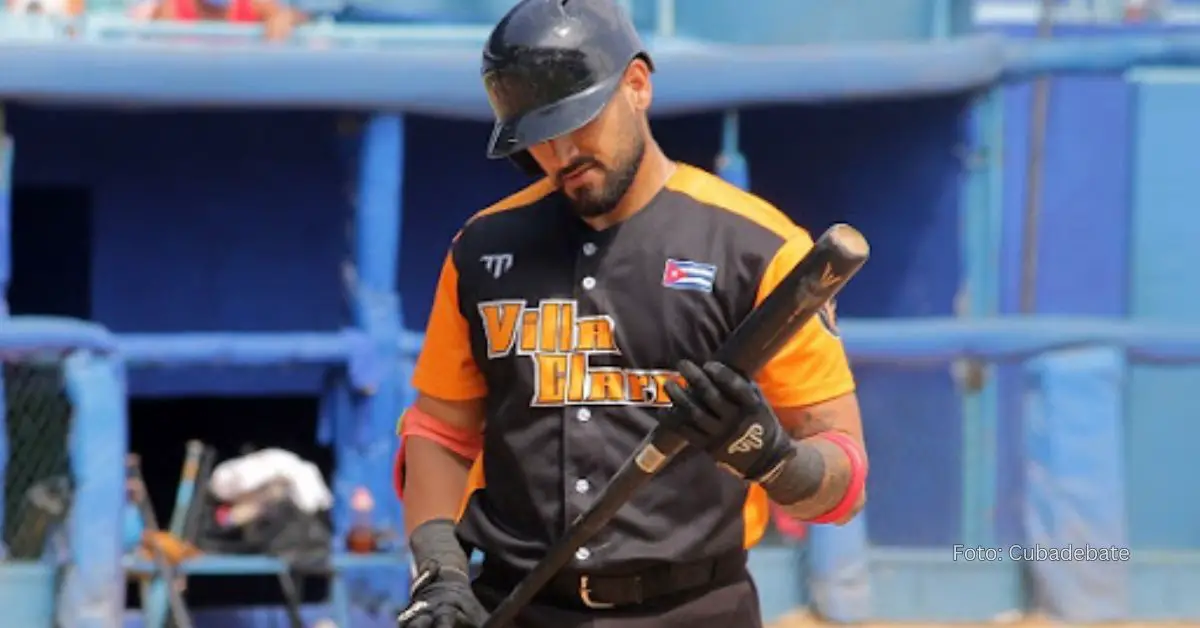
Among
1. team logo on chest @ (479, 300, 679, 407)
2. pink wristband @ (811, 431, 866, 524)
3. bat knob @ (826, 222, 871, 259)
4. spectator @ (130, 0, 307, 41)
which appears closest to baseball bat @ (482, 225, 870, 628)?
bat knob @ (826, 222, 871, 259)

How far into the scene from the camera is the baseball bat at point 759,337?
2.74m

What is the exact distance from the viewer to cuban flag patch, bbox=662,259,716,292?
3088mm

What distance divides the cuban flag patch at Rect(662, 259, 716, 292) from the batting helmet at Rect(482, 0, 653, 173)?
0.91 feet

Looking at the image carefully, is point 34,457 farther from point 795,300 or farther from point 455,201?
point 795,300

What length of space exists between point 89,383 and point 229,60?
1.41 meters

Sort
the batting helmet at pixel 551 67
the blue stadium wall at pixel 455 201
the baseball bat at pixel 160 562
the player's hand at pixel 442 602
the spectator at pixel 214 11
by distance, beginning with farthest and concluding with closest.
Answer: the blue stadium wall at pixel 455 201
the spectator at pixel 214 11
the baseball bat at pixel 160 562
the player's hand at pixel 442 602
the batting helmet at pixel 551 67

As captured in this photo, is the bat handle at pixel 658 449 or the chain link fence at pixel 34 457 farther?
the chain link fence at pixel 34 457

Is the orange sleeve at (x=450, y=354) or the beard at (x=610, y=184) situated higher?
the beard at (x=610, y=184)

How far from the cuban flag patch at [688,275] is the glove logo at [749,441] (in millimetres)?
336

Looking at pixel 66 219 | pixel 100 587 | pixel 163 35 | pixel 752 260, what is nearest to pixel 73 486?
pixel 100 587

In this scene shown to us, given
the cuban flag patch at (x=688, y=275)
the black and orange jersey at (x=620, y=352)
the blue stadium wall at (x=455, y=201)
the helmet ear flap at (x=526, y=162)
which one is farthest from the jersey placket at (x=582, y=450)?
the blue stadium wall at (x=455, y=201)

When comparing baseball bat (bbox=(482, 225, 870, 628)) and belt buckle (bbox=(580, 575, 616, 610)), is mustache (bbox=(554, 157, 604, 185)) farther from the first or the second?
belt buckle (bbox=(580, 575, 616, 610))

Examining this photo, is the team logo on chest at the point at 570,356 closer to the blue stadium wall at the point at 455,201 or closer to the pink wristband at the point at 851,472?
the pink wristband at the point at 851,472

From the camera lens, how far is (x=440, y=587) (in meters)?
3.17
